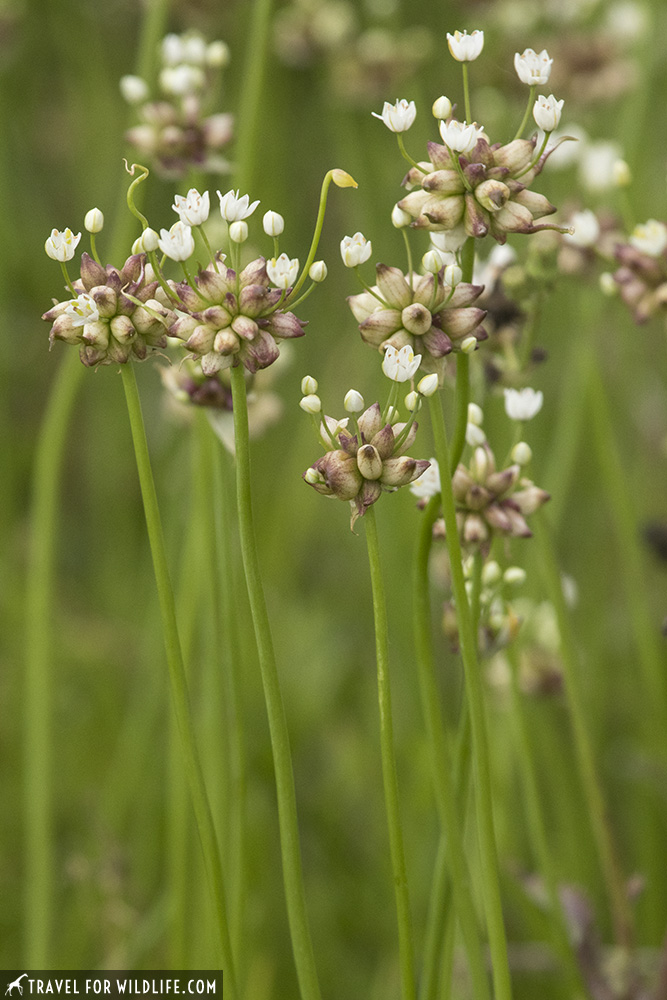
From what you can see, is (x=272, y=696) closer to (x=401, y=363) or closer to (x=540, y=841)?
(x=401, y=363)

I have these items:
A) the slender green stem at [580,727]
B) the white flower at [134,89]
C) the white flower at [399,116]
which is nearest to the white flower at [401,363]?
the white flower at [399,116]

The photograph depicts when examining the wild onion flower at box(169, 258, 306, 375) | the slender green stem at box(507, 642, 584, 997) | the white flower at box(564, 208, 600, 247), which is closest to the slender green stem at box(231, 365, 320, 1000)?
the wild onion flower at box(169, 258, 306, 375)

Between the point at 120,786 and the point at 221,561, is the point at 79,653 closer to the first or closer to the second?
the point at 120,786

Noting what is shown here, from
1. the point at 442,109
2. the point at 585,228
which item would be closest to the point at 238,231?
the point at 442,109

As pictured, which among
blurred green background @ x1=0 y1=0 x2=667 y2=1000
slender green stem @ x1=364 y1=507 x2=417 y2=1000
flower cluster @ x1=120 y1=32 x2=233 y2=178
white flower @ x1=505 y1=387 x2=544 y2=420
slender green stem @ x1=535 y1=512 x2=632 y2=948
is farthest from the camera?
blurred green background @ x1=0 y1=0 x2=667 y2=1000

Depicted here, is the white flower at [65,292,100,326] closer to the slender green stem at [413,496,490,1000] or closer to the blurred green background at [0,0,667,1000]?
the slender green stem at [413,496,490,1000]

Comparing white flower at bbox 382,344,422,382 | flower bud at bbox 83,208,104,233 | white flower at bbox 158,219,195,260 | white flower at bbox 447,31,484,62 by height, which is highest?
white flower at bbox 447,31,484,62
